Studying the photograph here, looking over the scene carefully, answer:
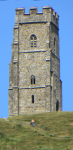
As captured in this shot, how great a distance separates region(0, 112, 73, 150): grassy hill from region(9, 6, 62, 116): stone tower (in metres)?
10.3

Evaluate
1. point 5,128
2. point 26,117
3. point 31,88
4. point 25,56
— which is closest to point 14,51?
Answer: point 25,56

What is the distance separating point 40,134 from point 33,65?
25.8m

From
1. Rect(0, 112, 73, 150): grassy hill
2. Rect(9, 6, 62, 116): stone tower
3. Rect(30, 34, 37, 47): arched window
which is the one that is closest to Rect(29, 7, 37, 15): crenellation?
Rect(9, 6, 62, 116): stone tower

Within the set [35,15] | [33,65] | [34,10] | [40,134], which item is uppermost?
[34,10]

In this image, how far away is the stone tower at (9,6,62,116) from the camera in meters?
71.6

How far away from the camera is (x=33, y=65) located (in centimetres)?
7281

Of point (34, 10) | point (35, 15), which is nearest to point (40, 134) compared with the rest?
point (35, 15)

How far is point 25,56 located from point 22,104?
8131 mm

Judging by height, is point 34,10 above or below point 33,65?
above

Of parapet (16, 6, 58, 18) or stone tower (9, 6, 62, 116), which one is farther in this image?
parapet (16, 6, 58, 18)

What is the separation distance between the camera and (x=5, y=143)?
4472cm

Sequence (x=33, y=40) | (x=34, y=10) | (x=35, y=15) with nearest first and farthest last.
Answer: (x=33, y=40) → (x=35, y=15) → (x=34, y=10)

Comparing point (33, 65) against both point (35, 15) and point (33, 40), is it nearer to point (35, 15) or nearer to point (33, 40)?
point (33, 40)

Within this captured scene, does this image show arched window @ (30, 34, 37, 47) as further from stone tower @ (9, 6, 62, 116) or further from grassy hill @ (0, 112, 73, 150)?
grassy hill @ (0, 112, 73, 150)
